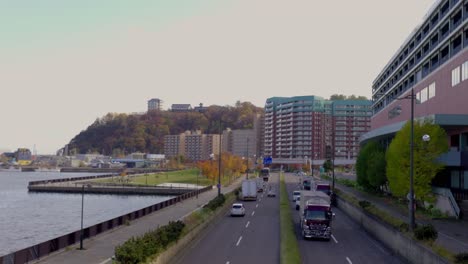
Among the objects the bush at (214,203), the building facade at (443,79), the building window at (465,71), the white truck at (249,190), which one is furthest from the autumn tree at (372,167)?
the bush at (214,203)

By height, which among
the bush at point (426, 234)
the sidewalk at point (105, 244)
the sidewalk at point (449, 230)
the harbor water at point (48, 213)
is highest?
the bush at point (426, 234)

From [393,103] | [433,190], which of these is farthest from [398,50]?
[433,190]

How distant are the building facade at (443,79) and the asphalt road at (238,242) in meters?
15.4

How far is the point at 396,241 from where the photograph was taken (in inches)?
1219

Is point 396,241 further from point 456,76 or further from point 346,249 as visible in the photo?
point 456,76

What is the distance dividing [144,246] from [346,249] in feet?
51.3

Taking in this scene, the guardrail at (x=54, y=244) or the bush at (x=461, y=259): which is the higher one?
the bush at (x=461, y=259)

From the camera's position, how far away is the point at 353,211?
50.0 m

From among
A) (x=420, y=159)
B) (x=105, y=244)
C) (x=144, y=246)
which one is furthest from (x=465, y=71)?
(x=144, y=246)

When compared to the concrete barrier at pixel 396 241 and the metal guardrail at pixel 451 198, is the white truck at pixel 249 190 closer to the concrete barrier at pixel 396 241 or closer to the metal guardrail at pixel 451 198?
the concrete barrier at pixel 396 241

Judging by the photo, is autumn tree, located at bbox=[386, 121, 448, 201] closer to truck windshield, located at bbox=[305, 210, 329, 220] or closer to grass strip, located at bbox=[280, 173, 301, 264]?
grass strip, located at bbox=[280, 173, 301, 264]

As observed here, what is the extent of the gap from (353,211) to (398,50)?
49202mm

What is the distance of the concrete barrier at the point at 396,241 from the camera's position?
968 inches

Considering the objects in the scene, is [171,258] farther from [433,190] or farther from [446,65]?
[446,65]
